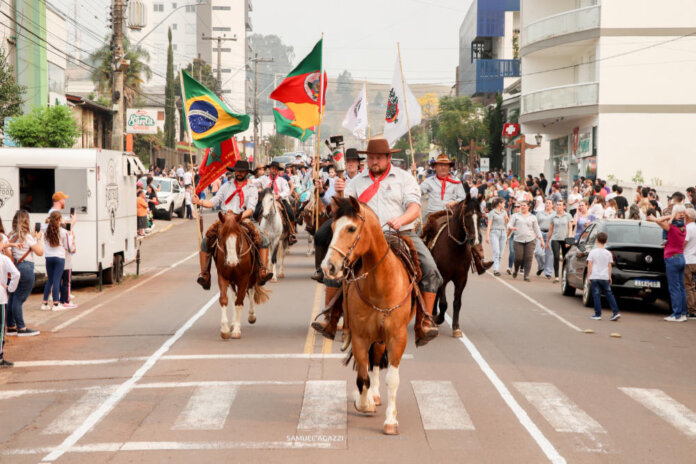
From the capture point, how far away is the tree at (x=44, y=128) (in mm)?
28375

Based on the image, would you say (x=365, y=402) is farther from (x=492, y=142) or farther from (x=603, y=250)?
(x=492, y=142)

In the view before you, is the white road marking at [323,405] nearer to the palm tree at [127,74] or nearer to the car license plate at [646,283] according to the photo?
the car license plate at [646,283]

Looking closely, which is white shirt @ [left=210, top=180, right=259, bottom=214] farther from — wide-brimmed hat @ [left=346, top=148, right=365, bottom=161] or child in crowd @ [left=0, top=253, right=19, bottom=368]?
child in crowd @ [left=0, top=253, right=19, bottom=368]

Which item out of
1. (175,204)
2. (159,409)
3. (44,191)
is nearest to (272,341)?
(159,409)

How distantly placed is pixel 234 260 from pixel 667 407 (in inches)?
247

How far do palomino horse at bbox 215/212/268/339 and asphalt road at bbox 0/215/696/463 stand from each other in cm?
41

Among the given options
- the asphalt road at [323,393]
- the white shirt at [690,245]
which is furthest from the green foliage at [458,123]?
the asphalt road at [323,393]

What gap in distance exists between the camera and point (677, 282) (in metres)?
16.6

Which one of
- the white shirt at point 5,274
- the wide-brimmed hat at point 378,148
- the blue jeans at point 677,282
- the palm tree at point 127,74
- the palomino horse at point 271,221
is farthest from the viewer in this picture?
the palm tree at point 127,74

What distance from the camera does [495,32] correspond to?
271 ft

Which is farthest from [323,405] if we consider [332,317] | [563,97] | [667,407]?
[563,97]

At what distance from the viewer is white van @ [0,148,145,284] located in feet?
63.1

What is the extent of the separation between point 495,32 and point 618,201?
191 feet

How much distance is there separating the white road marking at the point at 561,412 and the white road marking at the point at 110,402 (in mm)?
4330
